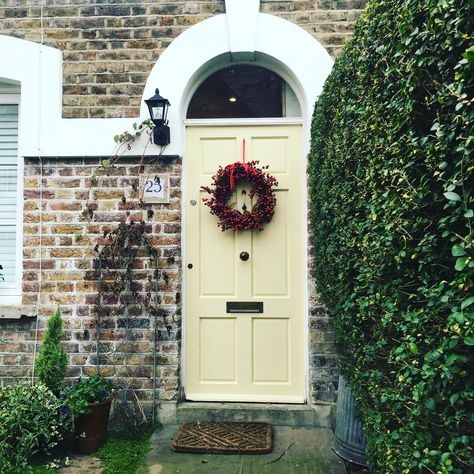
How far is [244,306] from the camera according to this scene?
418 centimetres

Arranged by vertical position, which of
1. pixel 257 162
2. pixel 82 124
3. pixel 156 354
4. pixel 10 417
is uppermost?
pixel 82 124

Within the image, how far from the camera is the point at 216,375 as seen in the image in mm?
4184

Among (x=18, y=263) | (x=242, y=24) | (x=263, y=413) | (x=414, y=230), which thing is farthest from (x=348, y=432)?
(x=242, y=24)

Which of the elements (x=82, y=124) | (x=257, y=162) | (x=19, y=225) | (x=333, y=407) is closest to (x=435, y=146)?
(x=257, y=162)

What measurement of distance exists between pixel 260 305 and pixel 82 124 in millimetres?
2358

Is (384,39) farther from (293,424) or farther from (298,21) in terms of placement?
(293,424)

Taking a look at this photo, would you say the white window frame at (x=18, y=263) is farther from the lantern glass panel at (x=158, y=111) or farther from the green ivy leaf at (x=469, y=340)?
the green ivy leaf at (x=469, y=340)

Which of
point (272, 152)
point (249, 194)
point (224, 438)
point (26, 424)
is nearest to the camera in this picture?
point (26, 424)

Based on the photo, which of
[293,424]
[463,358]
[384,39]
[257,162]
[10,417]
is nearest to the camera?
[463,358]

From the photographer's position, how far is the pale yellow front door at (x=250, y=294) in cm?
Answer: 416

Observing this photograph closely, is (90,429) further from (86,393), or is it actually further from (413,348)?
(413,348)

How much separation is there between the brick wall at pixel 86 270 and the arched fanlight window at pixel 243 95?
703mm

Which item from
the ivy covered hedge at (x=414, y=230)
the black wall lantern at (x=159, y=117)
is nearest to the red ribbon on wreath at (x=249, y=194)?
the black wall lantern at (x=159, y=117)

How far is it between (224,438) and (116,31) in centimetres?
376
